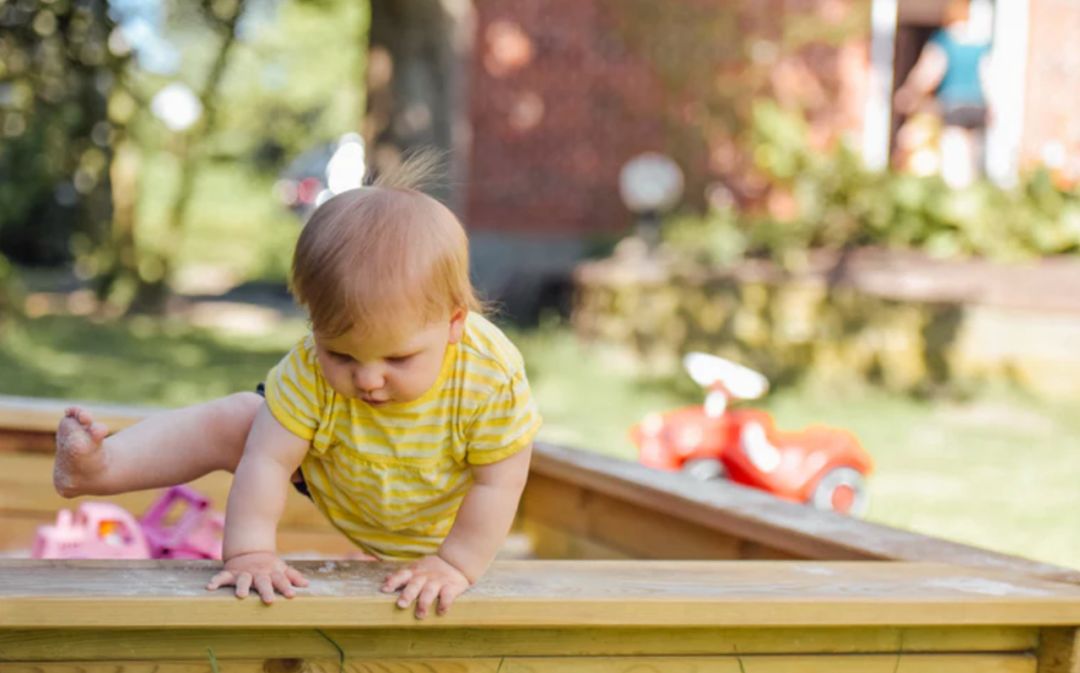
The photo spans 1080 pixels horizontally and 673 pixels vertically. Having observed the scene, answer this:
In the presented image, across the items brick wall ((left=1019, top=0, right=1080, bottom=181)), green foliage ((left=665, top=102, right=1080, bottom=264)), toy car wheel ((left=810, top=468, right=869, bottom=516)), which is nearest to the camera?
toy car wheel ((left=810, top=468, right=869, bottom=516))

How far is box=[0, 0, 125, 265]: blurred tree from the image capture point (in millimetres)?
7445

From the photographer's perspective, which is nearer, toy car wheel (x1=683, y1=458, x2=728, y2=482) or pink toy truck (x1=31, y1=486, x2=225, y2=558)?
pink toy truck (x1=31, y1=486, x2=225, y2=558)

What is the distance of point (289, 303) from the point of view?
44.7 feet

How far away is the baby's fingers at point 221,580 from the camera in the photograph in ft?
6.13

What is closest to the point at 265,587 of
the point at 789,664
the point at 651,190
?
the point at 789,664

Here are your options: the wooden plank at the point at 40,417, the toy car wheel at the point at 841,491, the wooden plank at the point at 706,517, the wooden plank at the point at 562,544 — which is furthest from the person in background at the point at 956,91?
the wooden plank at the point at 40,417

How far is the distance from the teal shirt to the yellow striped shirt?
9.09m

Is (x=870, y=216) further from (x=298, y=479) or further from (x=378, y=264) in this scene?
(x=378, y=264)

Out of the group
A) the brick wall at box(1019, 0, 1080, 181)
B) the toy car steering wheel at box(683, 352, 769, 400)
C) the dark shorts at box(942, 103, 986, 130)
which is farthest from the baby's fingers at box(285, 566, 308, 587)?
the dark shorts at box(942, 103, 986, 130)

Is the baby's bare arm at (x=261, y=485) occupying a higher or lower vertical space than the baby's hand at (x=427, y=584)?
higher

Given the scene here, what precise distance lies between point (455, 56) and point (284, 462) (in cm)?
618

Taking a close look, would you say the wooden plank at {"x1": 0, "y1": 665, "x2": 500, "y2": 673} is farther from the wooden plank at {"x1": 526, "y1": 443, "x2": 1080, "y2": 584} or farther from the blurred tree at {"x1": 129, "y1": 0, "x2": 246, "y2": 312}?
the blurred tree at {"x1": 129, "y1": 0, "x2": 246, "y2": 312}

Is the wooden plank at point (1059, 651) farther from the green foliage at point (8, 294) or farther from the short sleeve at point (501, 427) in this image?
the green foliage at point (8, 294)

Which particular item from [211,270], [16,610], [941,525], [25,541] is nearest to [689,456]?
→ [941,525]
